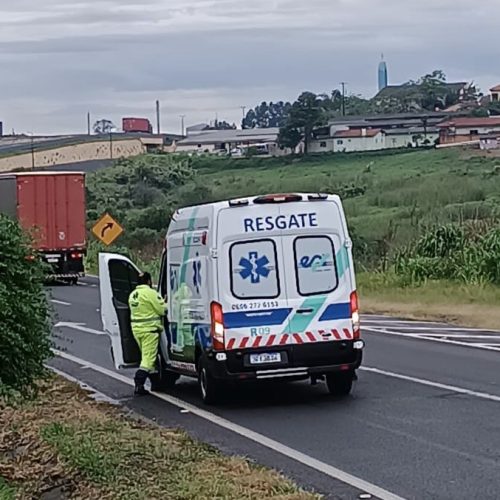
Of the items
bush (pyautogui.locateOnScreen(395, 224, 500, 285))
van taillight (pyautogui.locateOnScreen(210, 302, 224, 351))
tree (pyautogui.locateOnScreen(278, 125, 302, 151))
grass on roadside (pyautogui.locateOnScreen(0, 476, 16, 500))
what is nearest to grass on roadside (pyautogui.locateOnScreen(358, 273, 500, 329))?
bush (pyautogui.locateOnScreen(395, 224, 500, 285))

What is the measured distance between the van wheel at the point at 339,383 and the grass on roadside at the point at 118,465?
3.00 metres

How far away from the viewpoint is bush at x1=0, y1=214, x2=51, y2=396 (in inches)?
503

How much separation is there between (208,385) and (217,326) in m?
0.79

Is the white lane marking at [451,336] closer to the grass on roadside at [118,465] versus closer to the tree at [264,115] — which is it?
the grass on roadside at [118,465]

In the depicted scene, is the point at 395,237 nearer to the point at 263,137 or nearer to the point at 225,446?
the point at 225,446

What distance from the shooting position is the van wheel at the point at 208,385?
14766 mm

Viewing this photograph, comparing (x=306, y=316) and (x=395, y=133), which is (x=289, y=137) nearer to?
(x=395, y=133)

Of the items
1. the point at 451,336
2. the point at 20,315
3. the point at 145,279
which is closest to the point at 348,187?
the point at 451,336

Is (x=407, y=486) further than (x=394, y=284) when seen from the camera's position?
No

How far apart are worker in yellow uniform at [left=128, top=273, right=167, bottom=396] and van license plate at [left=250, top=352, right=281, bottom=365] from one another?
202 cm

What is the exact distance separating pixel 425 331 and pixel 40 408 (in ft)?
40.0

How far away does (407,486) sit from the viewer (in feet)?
31.9

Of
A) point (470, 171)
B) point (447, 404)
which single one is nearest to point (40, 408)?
point (447, 404)

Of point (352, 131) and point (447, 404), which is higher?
point (352, 131)
